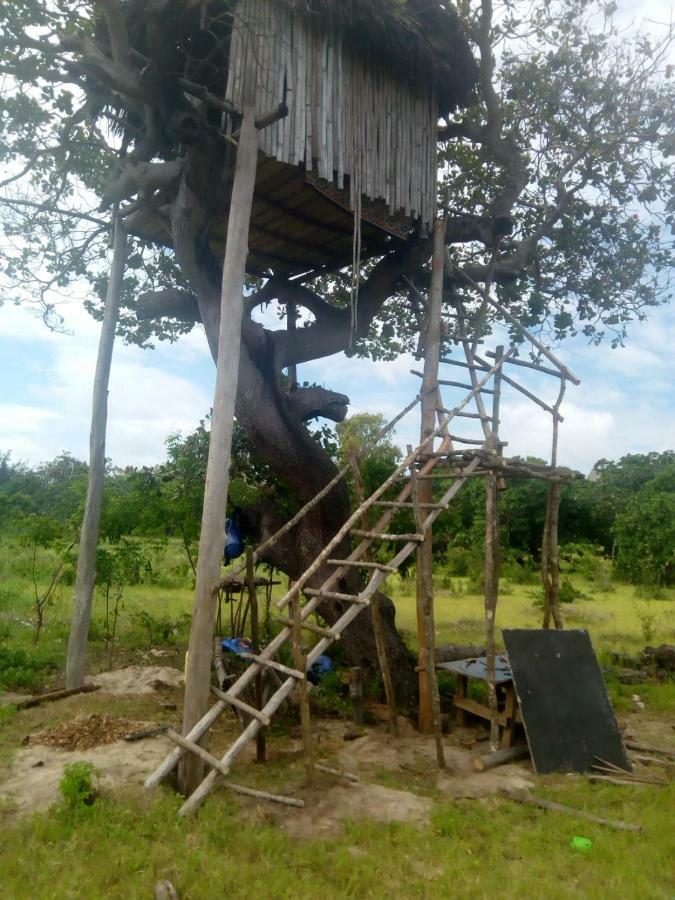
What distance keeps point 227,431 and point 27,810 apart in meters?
3.39

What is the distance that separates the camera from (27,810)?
5117 mm

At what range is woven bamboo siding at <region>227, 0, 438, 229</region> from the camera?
22.8ft

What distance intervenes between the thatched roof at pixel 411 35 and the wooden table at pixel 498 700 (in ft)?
23.9

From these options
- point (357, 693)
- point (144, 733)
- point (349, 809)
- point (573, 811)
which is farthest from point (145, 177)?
point (573, 811)

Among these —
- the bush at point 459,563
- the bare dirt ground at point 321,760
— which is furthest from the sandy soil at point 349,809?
the bush at point 459,563

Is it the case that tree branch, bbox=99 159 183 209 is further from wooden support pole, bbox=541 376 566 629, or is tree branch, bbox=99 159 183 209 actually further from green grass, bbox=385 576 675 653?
green grass, bbox=385 576 675 653

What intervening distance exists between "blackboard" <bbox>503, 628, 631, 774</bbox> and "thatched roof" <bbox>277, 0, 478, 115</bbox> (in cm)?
686

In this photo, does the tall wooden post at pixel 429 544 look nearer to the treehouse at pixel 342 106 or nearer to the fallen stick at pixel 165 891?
the treehouse at pixel 342 106

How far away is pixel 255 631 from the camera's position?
20.0 ft

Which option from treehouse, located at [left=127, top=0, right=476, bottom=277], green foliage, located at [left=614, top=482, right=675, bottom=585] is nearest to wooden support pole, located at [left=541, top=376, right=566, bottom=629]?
treehouse, located at [left=127, top=0, right=476, bottom=277]

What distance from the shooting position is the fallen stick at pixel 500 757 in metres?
6.62

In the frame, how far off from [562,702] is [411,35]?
25.5 feet

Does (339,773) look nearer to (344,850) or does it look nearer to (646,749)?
(344,850)

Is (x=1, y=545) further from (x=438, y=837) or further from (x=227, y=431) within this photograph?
(x=438, y=837)
